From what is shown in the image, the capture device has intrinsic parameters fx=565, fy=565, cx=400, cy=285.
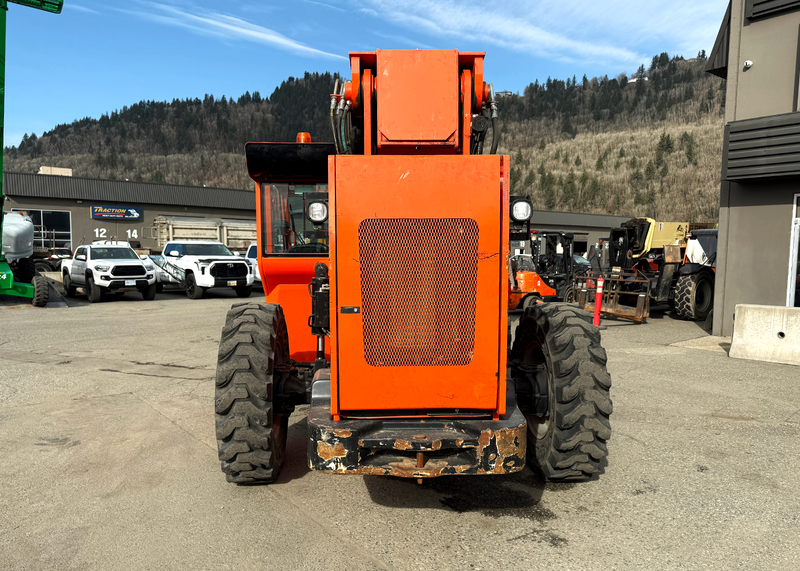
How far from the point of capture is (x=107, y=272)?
703 inches

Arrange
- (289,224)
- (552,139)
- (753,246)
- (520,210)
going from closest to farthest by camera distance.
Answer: (520,210)
(289,224)
(753,246)
(552,139)

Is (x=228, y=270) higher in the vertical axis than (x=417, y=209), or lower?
lower

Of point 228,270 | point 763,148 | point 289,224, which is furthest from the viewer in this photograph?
point 228,270

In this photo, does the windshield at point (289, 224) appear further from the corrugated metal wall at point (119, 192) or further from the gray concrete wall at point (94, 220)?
the corrugated metal wall at point (119, 192)

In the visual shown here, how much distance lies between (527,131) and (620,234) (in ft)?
429

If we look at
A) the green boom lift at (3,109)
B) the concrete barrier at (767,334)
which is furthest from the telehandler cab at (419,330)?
the green boom lift at (3,109)

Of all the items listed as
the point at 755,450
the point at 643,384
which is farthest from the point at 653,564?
the point at 643,384

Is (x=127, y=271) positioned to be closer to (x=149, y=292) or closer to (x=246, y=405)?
(x=149, y=292)

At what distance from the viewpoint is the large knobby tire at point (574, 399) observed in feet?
11.9

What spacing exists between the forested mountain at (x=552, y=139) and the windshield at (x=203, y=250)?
53.6m

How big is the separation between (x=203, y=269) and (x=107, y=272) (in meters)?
2.92

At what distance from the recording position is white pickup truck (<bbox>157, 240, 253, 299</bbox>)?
63.3 feet

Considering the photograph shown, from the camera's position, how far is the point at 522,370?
4070mm

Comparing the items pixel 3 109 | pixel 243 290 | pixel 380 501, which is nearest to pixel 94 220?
pixel 243 290
